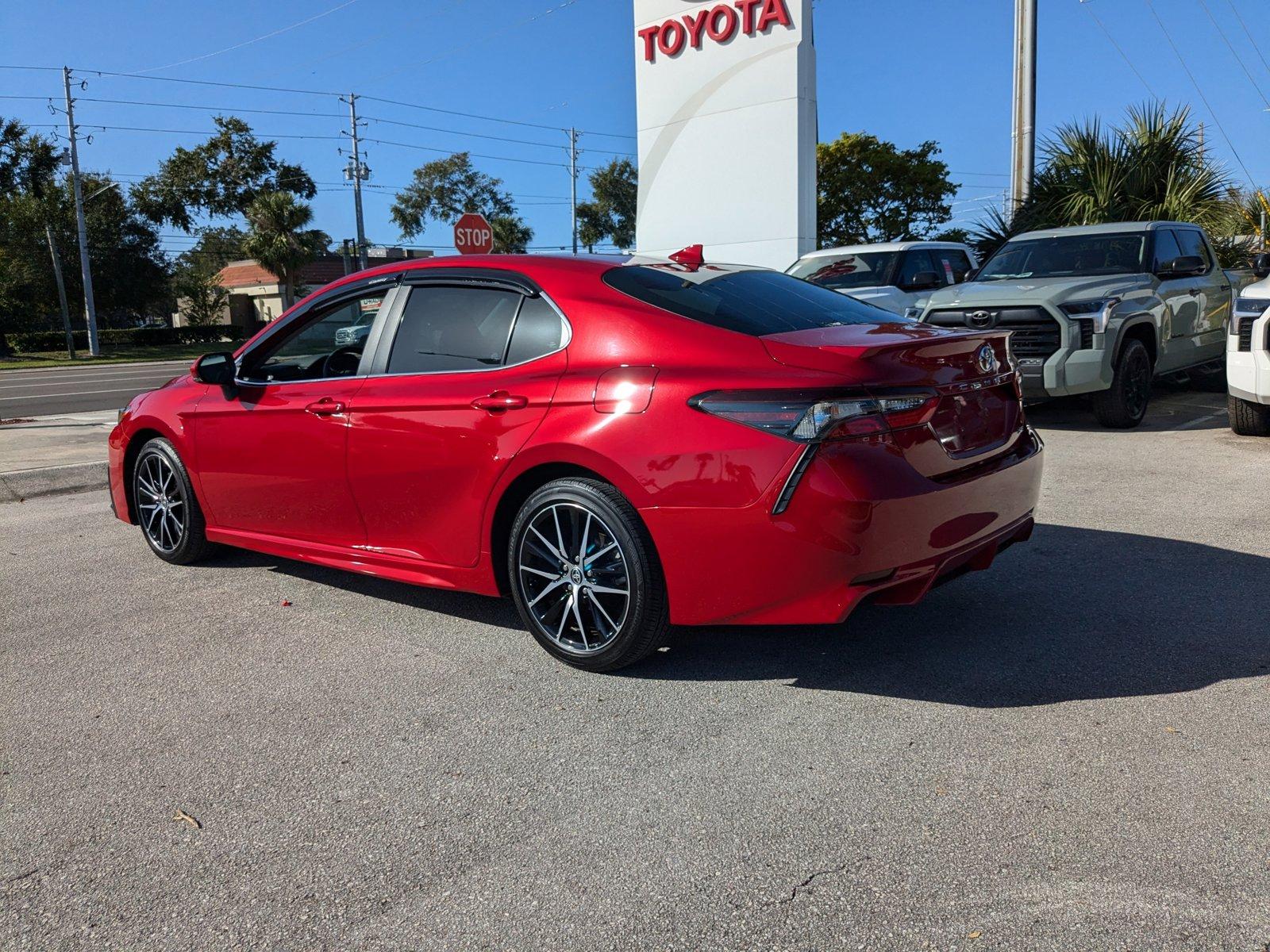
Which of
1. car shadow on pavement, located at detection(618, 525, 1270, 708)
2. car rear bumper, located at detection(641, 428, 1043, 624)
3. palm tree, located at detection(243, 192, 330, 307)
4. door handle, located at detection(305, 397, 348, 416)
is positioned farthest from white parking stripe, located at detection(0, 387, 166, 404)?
palm tree, located at detection(243, 192, 330, 307)

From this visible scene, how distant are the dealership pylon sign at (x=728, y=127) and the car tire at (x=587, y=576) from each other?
12.6m

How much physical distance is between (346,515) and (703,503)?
1913mm

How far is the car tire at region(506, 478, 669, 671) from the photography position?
3.74 m

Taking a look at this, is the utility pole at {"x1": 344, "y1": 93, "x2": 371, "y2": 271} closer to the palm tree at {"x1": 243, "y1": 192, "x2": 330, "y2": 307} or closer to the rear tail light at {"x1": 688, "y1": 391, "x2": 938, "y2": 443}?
the palm tree at {"x1": 243, "y1": 192, "x2": 330, "y2": 307}

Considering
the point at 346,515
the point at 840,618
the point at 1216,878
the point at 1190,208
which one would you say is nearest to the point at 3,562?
the point at 346,515

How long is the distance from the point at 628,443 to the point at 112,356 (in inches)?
1817

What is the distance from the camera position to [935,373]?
3.73 m

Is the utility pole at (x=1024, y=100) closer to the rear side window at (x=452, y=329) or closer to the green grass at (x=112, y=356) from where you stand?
the rear side window at (x=452, y=329)

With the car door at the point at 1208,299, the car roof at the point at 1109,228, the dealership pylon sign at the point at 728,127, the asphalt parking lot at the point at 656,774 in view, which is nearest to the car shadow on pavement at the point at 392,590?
the asphalt parking lot at the point at 656,774

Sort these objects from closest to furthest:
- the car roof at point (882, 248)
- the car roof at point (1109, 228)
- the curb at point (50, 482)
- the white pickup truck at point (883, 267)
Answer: the curb at point (50, 482), the car roof at point (1109, 228), the white pickup truck at point (883, 267), the car roof at point (882, 248)

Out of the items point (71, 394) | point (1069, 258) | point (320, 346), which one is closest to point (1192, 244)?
point (1069, 258)

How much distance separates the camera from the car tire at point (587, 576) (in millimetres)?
3744

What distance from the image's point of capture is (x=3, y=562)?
6180 millimetres

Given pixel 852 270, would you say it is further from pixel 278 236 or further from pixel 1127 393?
pixel 278 236
